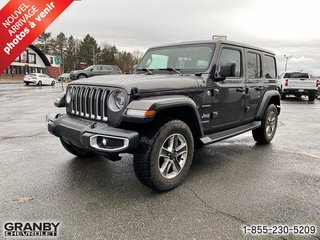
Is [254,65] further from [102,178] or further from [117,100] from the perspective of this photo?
[102,178]

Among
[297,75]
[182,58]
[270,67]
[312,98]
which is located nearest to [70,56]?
[297,75]

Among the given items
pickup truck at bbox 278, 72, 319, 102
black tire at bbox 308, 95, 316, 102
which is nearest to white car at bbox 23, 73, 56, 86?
pickup truck at bbox 278, 72, 319, 102

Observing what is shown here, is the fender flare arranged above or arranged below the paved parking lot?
above

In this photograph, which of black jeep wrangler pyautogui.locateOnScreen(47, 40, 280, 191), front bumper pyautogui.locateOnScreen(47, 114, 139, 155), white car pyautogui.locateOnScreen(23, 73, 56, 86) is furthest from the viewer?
white car pyautogui.locateOnScreen(23, 73, 56, 86)

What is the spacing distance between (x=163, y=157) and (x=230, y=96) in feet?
5.61

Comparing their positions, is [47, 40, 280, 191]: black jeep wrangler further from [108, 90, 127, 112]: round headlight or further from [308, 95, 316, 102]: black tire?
[308, 95, 316, 102]: black tire

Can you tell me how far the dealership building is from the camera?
5601 centimetres

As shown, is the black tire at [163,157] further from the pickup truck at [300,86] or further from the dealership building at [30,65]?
the dealership building at [30,65]

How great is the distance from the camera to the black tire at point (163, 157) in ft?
10.4

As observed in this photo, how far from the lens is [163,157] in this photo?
3.48 m

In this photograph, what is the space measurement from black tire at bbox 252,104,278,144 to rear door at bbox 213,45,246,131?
1076 millimetres

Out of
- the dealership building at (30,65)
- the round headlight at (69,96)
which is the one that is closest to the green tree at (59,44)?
the dealership building at (30,65)

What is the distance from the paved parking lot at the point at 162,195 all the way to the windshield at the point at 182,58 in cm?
162

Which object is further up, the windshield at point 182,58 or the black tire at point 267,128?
the windshield at point 182,58
